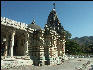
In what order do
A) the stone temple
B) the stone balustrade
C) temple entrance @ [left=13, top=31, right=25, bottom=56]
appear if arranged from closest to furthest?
the stone balustrade → the stone temple → temple entrance @ [left=13, top=31, right=25, bottom=56]

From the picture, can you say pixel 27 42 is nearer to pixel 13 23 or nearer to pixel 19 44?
pixel 19 44

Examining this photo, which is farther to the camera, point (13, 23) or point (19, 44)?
point (19, 44)

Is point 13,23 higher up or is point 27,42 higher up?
point 13,23

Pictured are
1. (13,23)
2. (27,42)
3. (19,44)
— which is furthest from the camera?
(19,44)

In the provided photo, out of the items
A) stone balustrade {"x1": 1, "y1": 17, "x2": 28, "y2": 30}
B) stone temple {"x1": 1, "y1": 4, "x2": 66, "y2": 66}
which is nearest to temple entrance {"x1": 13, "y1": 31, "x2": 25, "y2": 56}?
stone temple {"x1": 1, "y1": 4, "x2": 66, "y2": 66}

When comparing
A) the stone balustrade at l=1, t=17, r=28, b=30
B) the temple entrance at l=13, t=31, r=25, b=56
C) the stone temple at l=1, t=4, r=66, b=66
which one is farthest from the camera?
the temple entrance at l=13, t=31, r=25, b=56

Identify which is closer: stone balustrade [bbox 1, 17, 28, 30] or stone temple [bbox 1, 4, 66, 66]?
stone balustrade [bbox 1, 17, 28, 30]

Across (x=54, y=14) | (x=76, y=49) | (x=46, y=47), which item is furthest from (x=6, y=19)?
(x=76, y=49)

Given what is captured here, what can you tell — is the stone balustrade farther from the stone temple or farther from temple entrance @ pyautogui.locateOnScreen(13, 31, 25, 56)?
temple entrance @ pyautogui.locateOnScreen(13, 31, 25, 56)

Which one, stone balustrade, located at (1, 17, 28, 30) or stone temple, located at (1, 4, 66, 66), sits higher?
stone balustrade, located at (1, 17, 28, 30)

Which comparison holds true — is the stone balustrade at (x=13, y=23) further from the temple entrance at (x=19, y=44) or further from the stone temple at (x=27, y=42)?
the temple entrance at (x=19, y=44)

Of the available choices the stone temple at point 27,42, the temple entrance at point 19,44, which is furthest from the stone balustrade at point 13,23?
the temple entrance at point 19,44

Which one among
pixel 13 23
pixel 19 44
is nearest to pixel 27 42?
pixel 19 44

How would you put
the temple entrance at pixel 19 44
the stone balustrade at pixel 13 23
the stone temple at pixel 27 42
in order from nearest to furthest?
1. the stone balustrade at pixel 13 23
2. the stone temple at pixel 27 42
3. the temple entrance at pixel 19 44
